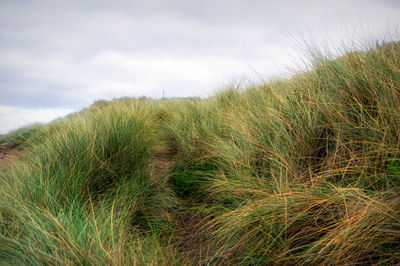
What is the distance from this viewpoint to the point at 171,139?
3760 mm

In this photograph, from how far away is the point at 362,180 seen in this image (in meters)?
1.26

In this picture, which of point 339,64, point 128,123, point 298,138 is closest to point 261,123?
point 298,138

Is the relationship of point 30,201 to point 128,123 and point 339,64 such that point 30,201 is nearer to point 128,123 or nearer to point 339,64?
point 128,123

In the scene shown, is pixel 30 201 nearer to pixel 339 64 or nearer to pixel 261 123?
pixel 261 123

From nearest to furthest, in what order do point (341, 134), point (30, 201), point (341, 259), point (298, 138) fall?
point (341, 259) → point (30, 201) → point (341, 134) → point (298, 138)

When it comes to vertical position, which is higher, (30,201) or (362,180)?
(362,180)

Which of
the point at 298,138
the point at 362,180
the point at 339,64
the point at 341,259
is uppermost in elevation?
the point at 339,64

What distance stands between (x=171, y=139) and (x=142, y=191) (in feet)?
6.08

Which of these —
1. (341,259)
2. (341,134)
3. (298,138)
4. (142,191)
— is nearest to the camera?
(341,259)

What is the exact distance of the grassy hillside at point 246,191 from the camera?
1.06m

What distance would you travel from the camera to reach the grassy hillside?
3.49 feet

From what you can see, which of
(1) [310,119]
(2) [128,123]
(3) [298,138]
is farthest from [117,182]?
(1) [310,119]

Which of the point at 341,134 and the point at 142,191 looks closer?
the point at 341,134

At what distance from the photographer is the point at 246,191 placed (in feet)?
5.07
